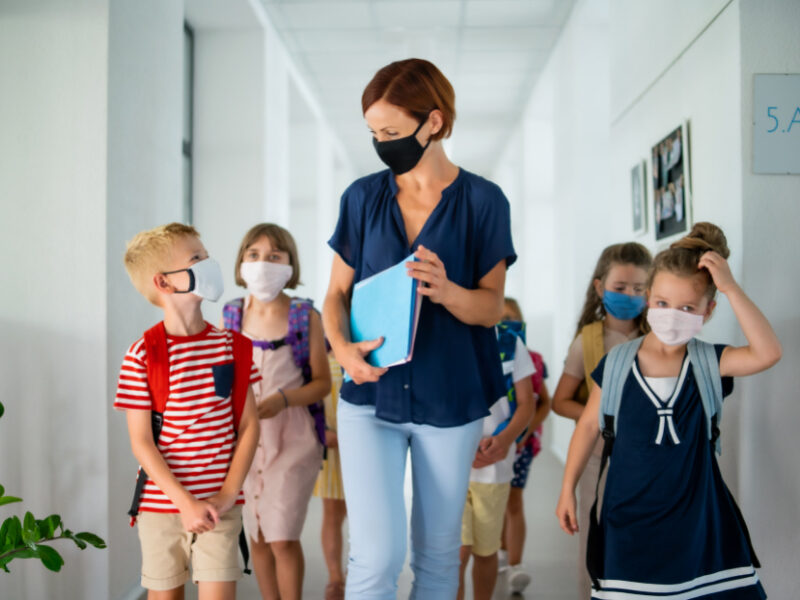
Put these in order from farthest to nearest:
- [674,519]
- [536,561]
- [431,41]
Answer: [431,41] < [536,561] < [674,519]

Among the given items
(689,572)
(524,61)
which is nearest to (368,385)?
(689,572)

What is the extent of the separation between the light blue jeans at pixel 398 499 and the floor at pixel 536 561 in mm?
1564

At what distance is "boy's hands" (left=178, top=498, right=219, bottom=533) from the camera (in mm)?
2070

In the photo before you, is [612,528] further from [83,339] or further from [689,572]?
[83,339]

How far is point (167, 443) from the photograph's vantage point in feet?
7.13

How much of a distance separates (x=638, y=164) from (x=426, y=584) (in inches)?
111

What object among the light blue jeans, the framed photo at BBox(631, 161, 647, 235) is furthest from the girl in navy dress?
the framed photo at BBox(631, 161, 647, 235)

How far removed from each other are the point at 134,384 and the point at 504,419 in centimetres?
136

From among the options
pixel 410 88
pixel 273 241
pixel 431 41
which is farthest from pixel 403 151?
pixel 431 41

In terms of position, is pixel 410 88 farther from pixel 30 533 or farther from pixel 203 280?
pixel 30 533

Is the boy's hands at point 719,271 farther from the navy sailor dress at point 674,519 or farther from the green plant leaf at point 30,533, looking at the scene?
the green plant leaf at point 30,533

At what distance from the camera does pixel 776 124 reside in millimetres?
2666

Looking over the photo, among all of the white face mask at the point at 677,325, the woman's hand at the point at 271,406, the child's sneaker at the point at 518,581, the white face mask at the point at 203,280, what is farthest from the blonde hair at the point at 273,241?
the child's sneaker at the point at 518,581

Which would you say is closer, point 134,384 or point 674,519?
point 674,519
